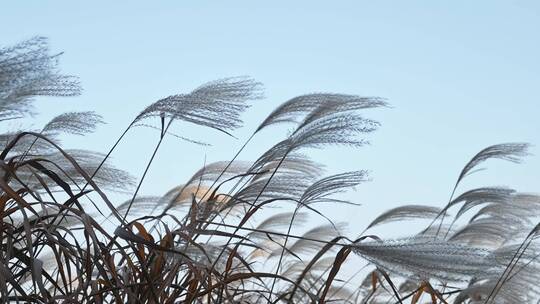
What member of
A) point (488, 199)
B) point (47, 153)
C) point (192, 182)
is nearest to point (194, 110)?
point (47, 153)

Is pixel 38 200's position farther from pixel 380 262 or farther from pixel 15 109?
pixel 380 262

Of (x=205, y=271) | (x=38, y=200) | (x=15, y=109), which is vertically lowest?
(x=205, y=271)

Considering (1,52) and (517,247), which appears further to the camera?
(517,247)

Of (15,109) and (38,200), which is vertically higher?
(15,109)

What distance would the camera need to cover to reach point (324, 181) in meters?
2.37

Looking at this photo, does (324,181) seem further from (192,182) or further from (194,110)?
(192,182)

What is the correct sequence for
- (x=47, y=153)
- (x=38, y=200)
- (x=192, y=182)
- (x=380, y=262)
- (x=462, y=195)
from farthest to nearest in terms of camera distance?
(x=462, y=195) < (x=192, y=182) < (x=47, y=153) < (x=38, y=200) < (x=380, y=262)

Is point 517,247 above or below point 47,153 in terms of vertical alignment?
below

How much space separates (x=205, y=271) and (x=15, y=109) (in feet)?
1.86

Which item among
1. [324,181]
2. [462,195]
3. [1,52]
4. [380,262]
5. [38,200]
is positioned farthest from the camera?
[462,195]

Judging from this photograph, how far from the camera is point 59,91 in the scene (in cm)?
217

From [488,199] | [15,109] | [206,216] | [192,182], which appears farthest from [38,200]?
[488,199]

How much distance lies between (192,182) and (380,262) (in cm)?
189

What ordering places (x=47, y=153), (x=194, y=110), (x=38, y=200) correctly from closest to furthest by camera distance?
1. (x=38, y=200)
2. (x=194, y=110)
3. (x=47, y=153)
